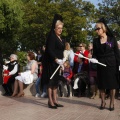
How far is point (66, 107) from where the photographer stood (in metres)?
7.94

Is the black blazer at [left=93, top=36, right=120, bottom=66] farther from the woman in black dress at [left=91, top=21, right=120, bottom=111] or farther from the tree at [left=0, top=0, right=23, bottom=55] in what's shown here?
the tree at [left=0, top=0, right=23, bottom=55]

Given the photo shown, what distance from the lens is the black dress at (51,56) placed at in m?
7.55

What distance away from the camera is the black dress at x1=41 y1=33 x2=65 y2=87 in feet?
24.8

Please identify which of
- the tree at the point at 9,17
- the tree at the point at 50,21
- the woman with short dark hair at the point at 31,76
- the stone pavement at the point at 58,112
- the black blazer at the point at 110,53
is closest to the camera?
the stone pavement at the point at 58,112

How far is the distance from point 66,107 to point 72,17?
3125 cm

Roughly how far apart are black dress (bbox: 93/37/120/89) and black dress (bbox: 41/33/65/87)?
0.93m

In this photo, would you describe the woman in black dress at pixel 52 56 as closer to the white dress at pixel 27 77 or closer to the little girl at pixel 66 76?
the little girl at pixel 66 76

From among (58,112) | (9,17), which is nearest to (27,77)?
(58,112)

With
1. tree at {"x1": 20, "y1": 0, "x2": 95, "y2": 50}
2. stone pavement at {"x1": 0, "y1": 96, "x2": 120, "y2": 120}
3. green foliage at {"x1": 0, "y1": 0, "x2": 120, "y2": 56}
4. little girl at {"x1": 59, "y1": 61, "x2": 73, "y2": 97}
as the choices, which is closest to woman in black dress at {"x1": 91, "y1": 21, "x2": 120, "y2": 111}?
stone pavement at {"x1": 0, "y1": 96, "x2": 120, "y2": 120}

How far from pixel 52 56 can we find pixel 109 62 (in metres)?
1.32

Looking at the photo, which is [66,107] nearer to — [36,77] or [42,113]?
[42,113]

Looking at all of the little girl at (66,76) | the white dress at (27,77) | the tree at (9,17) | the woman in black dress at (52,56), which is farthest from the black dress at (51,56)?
the tree at (9,17)

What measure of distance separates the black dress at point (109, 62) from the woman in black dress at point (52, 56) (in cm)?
95

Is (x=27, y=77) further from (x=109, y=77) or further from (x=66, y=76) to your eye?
(x=109, y=77)
